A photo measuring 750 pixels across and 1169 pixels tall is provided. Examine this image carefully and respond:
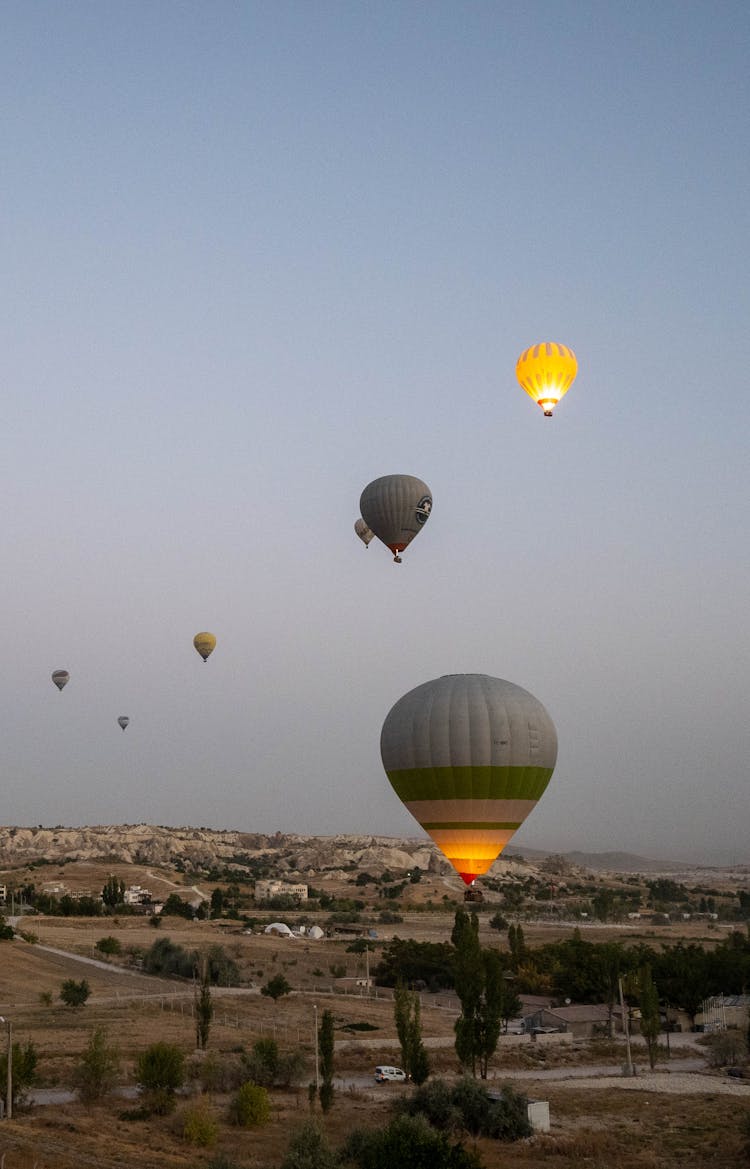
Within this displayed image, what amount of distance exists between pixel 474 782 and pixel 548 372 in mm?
17642

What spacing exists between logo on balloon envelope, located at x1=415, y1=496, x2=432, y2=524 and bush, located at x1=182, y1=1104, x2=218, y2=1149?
95.7 feet

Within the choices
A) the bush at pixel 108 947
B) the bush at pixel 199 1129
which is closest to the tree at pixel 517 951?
the bush at pixel 108 947

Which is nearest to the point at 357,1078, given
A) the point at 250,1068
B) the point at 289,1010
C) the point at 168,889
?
the point at 250,1068

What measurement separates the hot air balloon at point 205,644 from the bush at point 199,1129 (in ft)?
186

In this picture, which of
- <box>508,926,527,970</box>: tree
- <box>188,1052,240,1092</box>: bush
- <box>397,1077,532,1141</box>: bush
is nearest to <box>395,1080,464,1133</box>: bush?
<box>397,1077,532,1141</box>: bush

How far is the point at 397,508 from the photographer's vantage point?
52.4 metres

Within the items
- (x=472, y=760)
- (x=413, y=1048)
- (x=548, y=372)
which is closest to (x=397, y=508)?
(x=548, y=372)

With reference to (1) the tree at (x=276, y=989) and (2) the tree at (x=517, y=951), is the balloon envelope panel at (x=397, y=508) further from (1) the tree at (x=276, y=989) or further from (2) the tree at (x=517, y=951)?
(2) the tree at (x=517, y=951)

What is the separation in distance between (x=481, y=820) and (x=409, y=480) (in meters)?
19.4

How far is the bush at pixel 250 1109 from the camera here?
3378 cm

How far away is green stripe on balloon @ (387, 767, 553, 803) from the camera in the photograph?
1538 inches

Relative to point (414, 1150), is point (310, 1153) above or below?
below

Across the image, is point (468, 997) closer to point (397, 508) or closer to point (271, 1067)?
point (271, 1067)

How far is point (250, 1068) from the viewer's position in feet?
134
